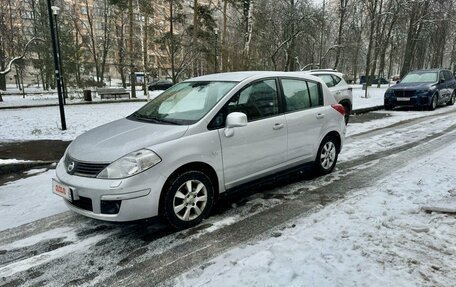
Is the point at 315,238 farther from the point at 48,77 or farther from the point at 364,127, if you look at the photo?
the point at 48,77

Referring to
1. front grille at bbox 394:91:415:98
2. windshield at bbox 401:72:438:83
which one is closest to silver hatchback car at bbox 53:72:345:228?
front grille at bbox 394:91:415:98

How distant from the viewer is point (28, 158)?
6.83 metres

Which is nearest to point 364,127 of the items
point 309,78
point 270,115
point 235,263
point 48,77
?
point 309,78

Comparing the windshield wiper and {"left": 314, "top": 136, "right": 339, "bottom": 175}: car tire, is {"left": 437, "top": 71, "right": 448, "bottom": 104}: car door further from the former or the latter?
the windshield wiper

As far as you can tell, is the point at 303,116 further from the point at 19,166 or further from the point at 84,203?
the point at 19,166

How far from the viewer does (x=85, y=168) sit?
348 cm

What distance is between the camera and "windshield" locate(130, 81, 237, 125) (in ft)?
13.2

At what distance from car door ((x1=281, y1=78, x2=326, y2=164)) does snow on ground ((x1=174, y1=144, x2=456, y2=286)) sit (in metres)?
0.97

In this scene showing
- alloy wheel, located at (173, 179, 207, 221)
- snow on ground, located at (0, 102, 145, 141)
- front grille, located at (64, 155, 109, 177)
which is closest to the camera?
front grille, located at (64, 155, 109, 177)

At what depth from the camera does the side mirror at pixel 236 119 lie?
12.5ft

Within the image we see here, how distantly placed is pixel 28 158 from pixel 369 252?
21.4ft

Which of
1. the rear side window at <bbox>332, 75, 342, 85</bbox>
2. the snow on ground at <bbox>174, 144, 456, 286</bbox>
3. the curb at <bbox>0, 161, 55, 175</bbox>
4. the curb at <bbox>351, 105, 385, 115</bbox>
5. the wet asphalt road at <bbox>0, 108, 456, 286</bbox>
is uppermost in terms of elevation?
the rear side window at <bbox>332, 75, 342, 85</bbox>

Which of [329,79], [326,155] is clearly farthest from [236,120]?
[329,79]

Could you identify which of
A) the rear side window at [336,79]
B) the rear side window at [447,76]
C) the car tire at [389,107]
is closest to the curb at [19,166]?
the rear side window at [336,79]
